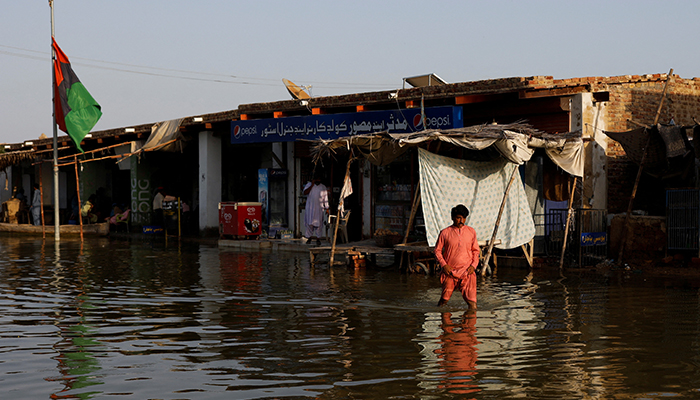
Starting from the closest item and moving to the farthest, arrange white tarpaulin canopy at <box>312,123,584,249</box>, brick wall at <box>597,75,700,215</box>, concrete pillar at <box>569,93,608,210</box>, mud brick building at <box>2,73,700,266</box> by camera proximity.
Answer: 1. white tarpaulin canopy at <box>312,123,584,249</box>
2. concrete pillar at <box>569,93,608,210</box>
3. mud brick building at <box>2,73,700,266</box>
4. brick wall at <box>597,75,700,215</box>

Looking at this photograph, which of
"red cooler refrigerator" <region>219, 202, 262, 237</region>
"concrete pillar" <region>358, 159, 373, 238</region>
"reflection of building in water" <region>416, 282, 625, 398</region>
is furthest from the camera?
"red cooler refrigerator" <region>219, 202, 262, 237</region>

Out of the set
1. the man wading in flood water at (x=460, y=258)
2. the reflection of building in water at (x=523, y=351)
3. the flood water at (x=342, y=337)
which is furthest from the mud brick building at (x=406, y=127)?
the man wading in flood water at (x=460, y=258)

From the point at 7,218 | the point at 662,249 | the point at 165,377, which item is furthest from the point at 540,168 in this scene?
the point at 7,218

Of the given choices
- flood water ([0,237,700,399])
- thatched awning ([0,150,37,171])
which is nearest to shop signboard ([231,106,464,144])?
flood water ([0,237,700,399])

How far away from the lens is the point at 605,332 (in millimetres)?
7605

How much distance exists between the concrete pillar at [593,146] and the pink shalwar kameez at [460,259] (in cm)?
645

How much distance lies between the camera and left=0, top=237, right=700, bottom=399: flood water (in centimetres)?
555

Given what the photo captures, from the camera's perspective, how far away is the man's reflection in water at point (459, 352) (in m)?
5.55

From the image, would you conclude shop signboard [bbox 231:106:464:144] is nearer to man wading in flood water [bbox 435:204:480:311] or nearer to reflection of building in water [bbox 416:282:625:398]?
reflection of building in water [bbox 416:282:625:398]

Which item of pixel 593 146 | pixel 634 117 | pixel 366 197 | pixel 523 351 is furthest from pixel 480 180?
pixel 523 351

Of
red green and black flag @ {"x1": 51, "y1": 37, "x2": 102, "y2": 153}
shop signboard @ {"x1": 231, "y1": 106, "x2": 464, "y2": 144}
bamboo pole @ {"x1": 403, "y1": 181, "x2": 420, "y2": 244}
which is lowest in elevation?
bamboo pole @ {"x1": 403, "y1": 181, "x2": 420, "y2": 244}

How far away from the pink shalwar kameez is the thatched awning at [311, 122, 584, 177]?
12.2 ft

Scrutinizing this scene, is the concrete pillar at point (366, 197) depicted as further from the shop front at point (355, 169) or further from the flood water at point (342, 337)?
the flood water at point (342, 337)

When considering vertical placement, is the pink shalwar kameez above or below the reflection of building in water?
above
